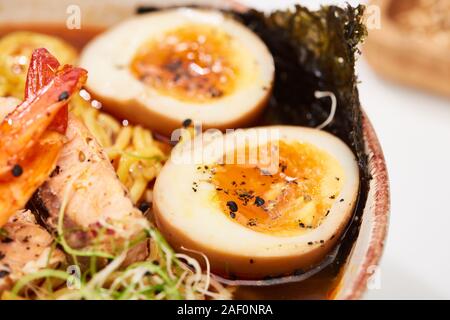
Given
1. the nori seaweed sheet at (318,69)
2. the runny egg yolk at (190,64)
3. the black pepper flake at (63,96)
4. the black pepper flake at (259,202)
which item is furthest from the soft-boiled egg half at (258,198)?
the black pepper flake at (63,96)

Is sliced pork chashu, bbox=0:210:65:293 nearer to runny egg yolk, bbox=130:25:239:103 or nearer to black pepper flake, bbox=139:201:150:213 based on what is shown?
black pepper flake, bbox=139:201:150:213

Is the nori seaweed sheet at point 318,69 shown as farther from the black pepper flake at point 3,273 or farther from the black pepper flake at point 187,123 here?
the black pepper flake at point 3,273

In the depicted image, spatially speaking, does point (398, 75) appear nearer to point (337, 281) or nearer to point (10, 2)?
point (337, 281)

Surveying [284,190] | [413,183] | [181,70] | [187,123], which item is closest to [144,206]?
[187,123]

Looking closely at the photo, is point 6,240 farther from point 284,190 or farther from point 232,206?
point 284,190

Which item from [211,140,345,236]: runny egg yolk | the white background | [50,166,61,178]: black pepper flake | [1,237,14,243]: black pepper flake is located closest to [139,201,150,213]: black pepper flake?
[211,140,345,236]: runny egg yolk

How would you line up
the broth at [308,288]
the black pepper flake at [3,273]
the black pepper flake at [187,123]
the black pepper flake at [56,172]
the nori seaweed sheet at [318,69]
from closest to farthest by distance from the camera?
the black pepper flake at [3,273] → the black pepper flake at [56,172] → the broth at [308,288] → the nori seaweed sheet at [318,69] → the black pepper flake at [187,123]
